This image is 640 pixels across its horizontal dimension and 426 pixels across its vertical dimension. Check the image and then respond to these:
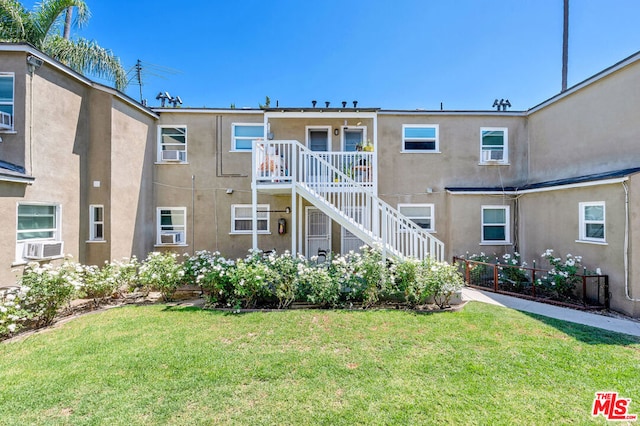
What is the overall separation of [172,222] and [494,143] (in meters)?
13.3

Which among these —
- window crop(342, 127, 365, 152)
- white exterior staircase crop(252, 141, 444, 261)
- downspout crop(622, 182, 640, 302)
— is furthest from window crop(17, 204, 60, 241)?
downspout crop(622, 182, 640, 302)

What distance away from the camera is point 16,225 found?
22.7 feet

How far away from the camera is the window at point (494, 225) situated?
35.3 ft

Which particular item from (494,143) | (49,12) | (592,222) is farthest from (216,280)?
(49,12)

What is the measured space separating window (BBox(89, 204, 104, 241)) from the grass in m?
3.62

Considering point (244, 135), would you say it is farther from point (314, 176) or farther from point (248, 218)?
point (314, 176)

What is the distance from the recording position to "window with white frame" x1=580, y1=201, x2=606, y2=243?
7.53 meters

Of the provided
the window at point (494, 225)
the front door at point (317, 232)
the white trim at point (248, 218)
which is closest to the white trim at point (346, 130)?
the front door at point (317, 232)

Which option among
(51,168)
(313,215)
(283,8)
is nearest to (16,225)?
(51,168)

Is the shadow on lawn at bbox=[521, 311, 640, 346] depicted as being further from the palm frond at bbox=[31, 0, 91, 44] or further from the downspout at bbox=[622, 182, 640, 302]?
the palm frond at bbox=[31, 0, 91, 44]

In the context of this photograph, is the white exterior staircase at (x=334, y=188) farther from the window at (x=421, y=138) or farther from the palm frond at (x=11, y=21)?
the palm frond at (x=11, y=21)

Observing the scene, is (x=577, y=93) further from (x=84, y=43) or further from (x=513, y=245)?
(x=84, y=43)

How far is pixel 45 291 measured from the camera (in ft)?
19.8

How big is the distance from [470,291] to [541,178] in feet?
18.2
